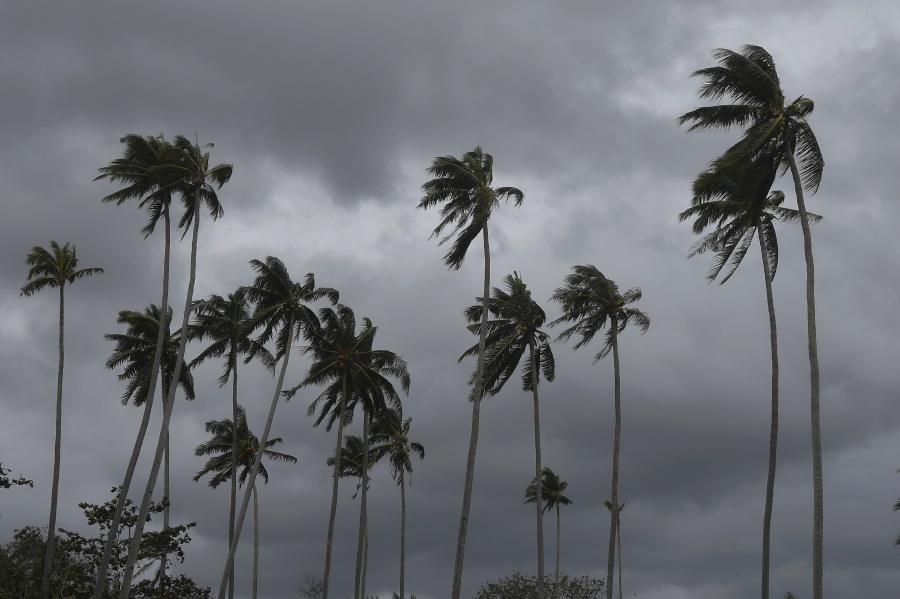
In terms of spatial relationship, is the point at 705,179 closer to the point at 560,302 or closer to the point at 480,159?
the point at 480,159

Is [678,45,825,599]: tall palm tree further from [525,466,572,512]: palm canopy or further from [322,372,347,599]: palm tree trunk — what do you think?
[525,466,572,512]: palm canopy

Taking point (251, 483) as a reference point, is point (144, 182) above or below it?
above

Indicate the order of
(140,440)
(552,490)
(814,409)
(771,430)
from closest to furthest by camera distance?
1. (814,409)
2. (771,430)
3. (140,440)
4. (552,490)

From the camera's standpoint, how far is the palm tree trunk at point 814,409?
77.2 ft

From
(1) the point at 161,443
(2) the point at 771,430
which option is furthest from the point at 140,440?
(2) the point at 771,430

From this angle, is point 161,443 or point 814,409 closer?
point 814,409

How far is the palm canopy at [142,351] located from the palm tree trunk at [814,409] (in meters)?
31.5

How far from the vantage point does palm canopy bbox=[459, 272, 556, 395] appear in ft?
143

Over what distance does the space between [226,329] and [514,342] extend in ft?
51.6

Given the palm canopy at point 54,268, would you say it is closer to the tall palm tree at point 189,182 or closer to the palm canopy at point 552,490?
the tall palm tree at point 189,182

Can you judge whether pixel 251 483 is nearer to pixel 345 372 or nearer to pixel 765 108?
pixel 345 372

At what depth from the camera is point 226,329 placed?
49594mm

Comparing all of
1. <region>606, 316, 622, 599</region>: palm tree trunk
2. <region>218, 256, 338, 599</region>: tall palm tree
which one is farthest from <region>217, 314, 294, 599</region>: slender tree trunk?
<region>606, 316, 622, 599</region>: palm tree trunk

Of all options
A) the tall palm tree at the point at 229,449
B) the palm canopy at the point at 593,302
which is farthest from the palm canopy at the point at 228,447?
the palm canopy at the point at 593,302
